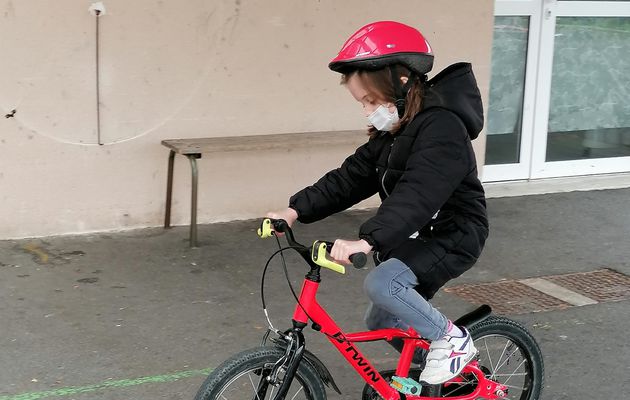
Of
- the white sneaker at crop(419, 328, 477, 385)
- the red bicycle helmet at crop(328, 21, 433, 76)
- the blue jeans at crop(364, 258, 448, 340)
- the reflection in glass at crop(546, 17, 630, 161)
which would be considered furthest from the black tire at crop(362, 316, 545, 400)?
the reflection in glass at crop(546, 17, 630, 161)

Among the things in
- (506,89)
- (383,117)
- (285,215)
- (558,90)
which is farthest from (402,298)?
(558,90)

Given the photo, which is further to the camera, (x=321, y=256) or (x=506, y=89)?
(x=506, y=89)

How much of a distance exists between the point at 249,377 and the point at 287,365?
141mm

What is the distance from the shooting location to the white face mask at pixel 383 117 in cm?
340

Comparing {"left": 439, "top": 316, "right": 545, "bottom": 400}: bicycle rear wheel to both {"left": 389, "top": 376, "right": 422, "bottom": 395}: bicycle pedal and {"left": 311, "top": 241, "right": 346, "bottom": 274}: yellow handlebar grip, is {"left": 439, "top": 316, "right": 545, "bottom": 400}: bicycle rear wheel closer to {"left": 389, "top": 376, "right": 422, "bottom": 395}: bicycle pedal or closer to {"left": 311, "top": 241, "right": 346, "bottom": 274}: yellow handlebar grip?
{"left": 389, "top": 376, "right": 422, "bottom": 395}: bicycle pedal

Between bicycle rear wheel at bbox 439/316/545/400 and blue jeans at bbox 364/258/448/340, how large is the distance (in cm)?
33

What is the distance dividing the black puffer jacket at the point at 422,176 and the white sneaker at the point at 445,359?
1.44 ft

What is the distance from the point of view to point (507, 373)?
395 cm

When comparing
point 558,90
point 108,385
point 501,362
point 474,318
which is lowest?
point 108,385

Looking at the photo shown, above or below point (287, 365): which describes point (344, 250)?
above

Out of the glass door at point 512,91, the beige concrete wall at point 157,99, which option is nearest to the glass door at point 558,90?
the glass door at point 512,91

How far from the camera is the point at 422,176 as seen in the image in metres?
3.25

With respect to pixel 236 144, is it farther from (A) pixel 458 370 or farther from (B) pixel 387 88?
(A) pixel 458 370

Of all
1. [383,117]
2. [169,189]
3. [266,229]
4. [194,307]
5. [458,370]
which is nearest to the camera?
[266,229]
